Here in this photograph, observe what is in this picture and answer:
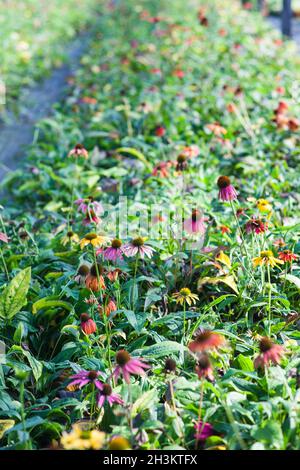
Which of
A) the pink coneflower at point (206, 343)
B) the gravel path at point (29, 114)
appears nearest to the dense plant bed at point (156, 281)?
the pink coneflower at point (206, 343)

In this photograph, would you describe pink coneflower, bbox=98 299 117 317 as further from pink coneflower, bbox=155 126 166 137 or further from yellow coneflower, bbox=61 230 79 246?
pink coneflower, bbox=155 126 166 137

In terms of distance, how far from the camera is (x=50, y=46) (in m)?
8.16

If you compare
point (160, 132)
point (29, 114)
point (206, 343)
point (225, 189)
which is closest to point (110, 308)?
point (225, 189)

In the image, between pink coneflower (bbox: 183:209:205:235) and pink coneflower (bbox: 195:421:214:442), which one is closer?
pink coneflower (bbox: 195:421:214:442)

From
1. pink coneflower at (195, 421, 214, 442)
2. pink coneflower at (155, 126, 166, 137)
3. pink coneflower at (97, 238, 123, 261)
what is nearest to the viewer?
pink coneflower at (195, 421, 214, 442)

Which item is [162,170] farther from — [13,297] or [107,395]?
[107,395]

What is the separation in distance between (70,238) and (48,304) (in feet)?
1.70

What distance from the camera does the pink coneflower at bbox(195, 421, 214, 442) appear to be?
1.66 metres

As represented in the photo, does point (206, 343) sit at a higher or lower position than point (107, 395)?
higher

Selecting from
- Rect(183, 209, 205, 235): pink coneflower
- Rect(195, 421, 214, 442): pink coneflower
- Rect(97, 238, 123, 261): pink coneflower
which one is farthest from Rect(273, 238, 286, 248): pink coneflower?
Rect(195, 421, 214, 442): pink coneflower

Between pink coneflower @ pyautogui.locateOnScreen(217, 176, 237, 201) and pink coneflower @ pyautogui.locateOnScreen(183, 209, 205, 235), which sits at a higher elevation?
pink coneflower @ pyautogui.locateOnScreen(217, 176, 237, 201)

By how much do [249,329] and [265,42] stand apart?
5.47 meters

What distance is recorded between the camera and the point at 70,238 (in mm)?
2787
